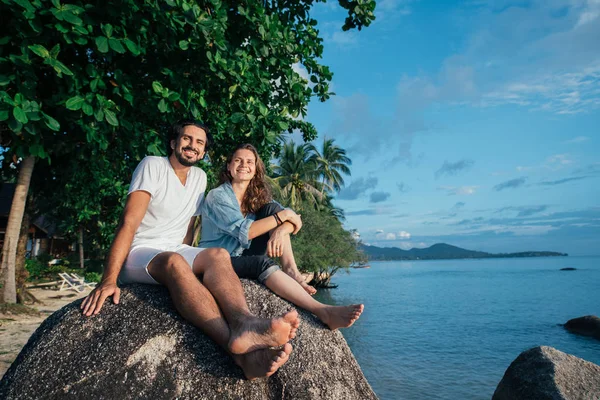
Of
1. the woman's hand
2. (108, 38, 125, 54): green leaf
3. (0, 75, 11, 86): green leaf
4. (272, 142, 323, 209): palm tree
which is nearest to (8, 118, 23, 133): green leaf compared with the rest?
(0, 75, 11, 86): green leaf

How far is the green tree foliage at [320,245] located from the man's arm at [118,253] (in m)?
26.5

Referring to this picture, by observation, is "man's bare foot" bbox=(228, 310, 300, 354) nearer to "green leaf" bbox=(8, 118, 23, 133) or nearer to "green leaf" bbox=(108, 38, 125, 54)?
"green leaf" bbox=(108, 38, 125, 54)

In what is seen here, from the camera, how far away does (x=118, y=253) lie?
3.11 metres

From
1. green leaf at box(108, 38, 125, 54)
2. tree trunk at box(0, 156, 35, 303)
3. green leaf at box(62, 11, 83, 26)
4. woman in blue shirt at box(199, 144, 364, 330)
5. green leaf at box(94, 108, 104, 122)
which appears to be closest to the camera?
woman in blue shirt at box(199, 144, 364, 330)

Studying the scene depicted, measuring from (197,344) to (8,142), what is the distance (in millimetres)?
8179

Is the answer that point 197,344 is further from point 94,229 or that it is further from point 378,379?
point 94,229

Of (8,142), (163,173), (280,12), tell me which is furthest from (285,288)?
(8,142)

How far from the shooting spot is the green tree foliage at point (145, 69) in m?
5.30

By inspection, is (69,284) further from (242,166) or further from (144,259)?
(144,259)

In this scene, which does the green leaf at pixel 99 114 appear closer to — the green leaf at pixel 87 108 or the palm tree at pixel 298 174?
the green leaf at pixel 87 108

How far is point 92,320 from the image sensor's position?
3.06m

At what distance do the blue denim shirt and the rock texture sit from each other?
67.1ft

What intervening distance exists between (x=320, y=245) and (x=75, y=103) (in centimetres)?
2730

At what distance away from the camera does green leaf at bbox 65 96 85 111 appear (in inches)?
209
